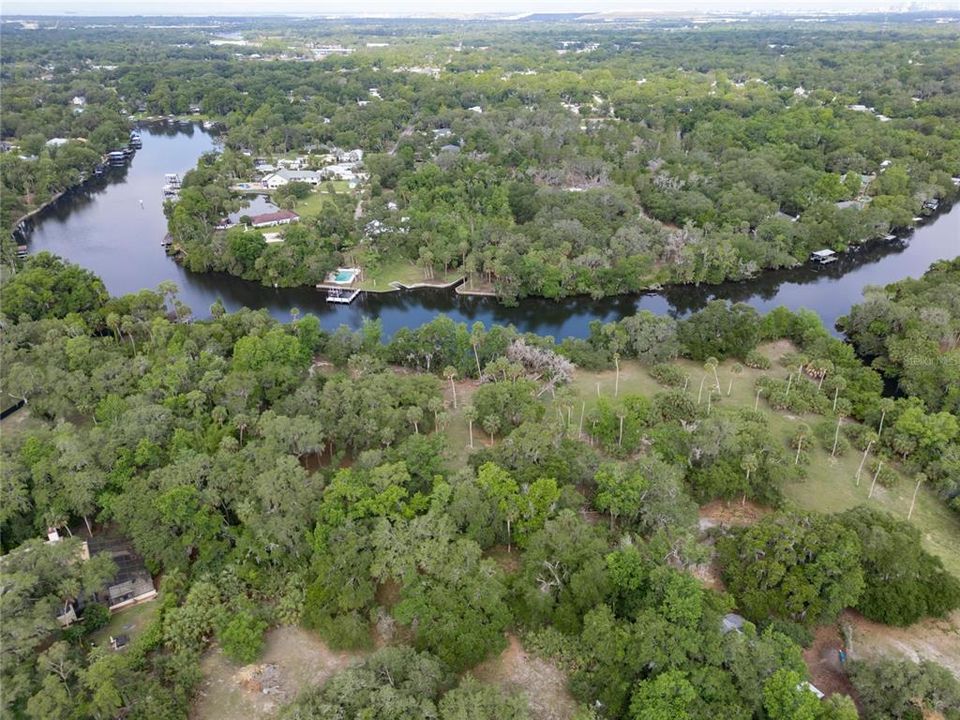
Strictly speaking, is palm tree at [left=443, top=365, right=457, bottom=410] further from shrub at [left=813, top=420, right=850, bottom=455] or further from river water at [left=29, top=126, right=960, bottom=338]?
shrub at [left=813, top=420, right=850, bottom=455]

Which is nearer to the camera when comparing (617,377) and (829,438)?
(829,438)

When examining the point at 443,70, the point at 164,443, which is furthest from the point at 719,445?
the point at 443,70

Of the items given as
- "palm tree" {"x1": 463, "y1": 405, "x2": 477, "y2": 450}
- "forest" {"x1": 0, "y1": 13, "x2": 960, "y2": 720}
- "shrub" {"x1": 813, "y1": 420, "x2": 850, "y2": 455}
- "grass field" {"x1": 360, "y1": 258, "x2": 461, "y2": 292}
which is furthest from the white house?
"shrub" {"x1": 813, "y1": 420, "x2": 850, "y2": 455}

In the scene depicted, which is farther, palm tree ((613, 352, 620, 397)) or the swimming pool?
the swimming pool

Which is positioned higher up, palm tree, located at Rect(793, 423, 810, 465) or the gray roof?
the gray roof

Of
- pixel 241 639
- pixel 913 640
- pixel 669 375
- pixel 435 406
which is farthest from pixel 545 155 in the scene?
pixel 241 639

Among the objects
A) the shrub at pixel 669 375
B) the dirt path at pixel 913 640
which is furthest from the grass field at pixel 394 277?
the dirt path at pixel 913 640

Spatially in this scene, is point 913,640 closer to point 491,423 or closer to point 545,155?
point 491,423
